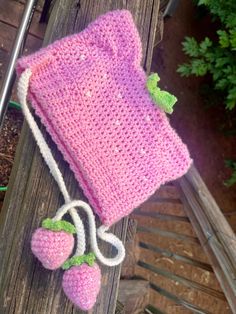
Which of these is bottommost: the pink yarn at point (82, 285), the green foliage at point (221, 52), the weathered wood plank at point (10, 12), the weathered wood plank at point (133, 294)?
the weathered wood plank at point (133, 294)

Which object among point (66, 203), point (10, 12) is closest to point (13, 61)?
point (66, 203)

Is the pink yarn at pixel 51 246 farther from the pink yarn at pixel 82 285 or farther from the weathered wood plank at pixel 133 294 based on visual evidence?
the weathered wood plank at pixel 133 294

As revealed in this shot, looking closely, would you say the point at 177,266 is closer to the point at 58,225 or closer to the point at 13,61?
the point at 58,225

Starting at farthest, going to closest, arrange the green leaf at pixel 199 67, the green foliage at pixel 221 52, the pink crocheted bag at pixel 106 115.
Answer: the green leaf at pixel 199 67 → the green foliage at pixel 221 52 → the pink crocheted bag at pixel 106 115

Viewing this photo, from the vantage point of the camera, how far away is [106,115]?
1.03 meters

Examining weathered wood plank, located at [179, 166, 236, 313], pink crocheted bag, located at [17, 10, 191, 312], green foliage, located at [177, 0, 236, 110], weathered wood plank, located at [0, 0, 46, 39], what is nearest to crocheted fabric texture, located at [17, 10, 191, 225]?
pink crocheted bag, located at [17, 10, 191, 312]

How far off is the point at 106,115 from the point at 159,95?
14 cm

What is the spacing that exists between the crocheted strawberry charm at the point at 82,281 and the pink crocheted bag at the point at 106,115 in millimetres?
52

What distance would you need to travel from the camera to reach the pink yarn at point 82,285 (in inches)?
35.3

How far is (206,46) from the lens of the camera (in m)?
2.19

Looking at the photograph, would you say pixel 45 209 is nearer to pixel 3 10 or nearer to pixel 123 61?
pixel 123 61

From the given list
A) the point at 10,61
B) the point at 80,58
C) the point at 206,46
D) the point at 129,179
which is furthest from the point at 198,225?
the point at 206,46

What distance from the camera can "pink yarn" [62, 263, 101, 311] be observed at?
2.94 ft

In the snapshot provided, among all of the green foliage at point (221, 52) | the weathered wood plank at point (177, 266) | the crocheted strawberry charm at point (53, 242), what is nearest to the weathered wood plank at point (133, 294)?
the weathered wood plank at point (177, 266)
